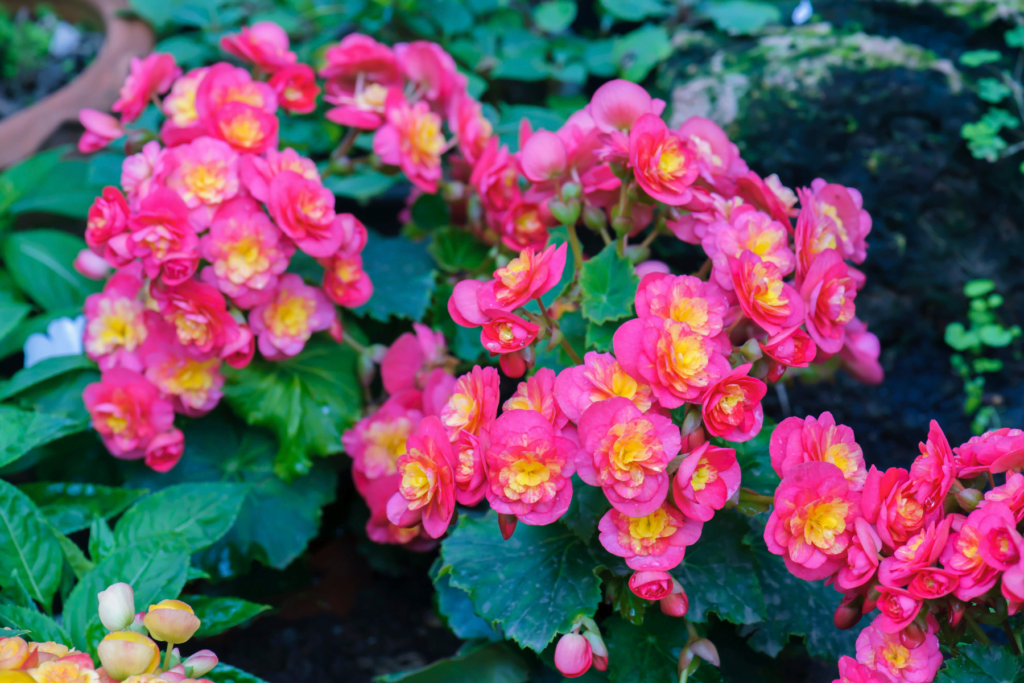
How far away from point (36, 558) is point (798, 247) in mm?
1158

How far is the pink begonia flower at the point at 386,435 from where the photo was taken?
3.94 feet

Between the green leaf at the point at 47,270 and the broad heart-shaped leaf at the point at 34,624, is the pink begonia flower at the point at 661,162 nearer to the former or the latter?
the broad heart-shaped leaf at the point at 34,624

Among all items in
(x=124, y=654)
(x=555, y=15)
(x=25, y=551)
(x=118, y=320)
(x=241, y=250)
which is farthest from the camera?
(x=555, y=15)

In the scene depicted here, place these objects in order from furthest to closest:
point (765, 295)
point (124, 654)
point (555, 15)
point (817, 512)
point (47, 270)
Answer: point (555, 15)
point (47, 270)
point (765, 295)
point (817, 512)
point (124, 654)

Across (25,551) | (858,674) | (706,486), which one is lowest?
(25,551)

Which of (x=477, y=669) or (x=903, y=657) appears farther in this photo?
(x=477, y=669)

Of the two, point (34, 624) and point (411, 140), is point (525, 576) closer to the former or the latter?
point (34, 624)

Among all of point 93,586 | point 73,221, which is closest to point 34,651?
point 93,586

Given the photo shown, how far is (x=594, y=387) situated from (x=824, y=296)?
1.18 ft

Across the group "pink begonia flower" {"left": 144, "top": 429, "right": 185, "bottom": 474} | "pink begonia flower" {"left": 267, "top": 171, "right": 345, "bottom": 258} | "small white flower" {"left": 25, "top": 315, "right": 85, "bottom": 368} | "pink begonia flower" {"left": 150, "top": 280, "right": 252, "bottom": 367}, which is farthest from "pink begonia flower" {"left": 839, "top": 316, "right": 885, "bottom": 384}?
"small white flower" {"left": 25, "top": 315, "right": 85, "bottom": 368}

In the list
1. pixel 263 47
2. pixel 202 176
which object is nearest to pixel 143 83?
pixel 263 47

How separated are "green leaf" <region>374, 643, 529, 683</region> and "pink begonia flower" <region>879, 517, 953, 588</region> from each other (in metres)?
0.58

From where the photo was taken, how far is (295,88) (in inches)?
55.0

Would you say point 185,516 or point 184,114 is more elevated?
point 184,114
